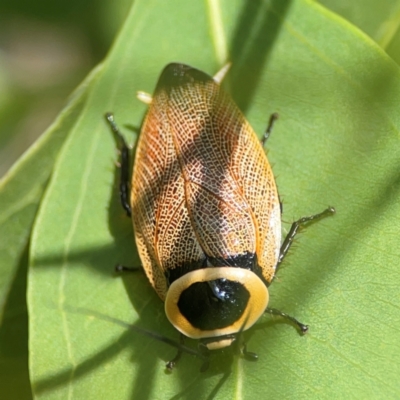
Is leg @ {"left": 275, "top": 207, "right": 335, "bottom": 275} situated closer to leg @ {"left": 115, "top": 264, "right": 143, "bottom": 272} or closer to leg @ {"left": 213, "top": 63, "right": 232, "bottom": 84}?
leg @ {"left": 115, "top": 264, "right": 143, "bottom": 272}

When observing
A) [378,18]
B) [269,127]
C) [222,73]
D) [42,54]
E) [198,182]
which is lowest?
[42,54]

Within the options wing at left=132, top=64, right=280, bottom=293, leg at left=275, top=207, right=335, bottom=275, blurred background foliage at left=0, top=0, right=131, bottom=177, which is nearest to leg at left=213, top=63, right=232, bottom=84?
A: wing at left=132, top=64, right=280, bottom=293

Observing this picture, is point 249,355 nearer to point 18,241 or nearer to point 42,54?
point 18,241

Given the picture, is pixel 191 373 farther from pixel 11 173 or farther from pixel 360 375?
pixel 11 173

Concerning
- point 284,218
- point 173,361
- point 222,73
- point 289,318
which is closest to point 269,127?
point 222,73

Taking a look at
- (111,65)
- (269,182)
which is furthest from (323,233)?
(111,65)

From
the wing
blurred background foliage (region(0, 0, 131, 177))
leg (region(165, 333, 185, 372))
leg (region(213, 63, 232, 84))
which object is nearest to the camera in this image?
leg (region(165, 333, 185, 372))

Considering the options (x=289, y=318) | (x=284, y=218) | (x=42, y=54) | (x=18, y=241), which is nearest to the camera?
(x=289, y=318)
